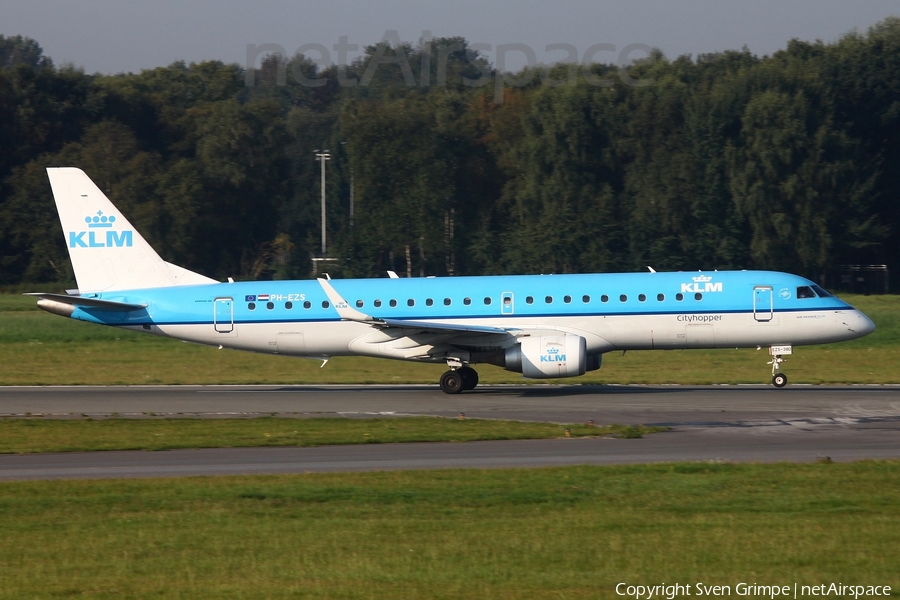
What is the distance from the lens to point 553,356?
1088 inches

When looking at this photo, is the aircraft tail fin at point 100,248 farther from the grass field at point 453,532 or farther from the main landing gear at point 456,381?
the grass field at point 453,532

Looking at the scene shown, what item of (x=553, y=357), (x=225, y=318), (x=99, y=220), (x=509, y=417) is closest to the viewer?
(x=509, y=417)

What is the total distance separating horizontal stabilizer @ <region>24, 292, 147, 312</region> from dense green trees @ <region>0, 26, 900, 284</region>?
1577 inches

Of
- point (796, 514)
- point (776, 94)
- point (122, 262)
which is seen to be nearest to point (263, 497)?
point (796, 514)

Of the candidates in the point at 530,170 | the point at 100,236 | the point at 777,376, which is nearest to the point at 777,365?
the point at 777,376

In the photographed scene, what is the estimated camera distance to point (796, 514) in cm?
1292

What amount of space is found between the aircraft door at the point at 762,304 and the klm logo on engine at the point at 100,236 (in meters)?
17.4

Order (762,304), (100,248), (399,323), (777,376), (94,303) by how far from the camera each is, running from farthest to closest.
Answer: (100,248) < (94,303) < (777,376) < (762,304) < (399,323)

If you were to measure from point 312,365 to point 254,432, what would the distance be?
18.1 meters

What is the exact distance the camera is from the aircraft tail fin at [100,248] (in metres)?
31.3

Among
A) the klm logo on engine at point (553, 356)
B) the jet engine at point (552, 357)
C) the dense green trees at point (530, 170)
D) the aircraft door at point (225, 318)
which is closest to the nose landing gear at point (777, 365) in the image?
the jet engine at point (552, 357)

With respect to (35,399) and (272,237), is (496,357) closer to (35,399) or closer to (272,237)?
(35,399)

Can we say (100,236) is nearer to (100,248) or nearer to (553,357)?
(100,248)

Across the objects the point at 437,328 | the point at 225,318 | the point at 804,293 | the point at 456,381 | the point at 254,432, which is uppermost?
the point at 804,293
